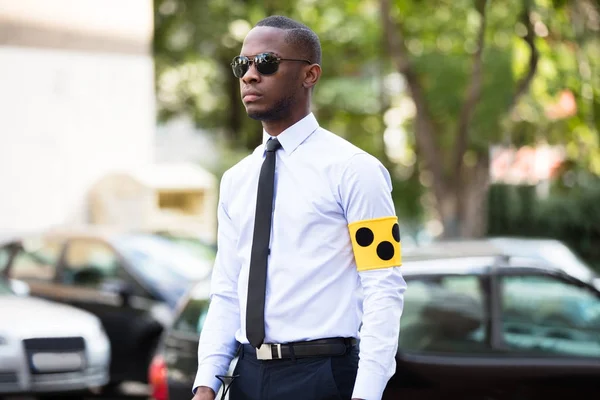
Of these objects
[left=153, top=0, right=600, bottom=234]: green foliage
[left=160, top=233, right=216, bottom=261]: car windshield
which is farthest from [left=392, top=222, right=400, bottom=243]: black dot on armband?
[left=160, top=233, right=216, bottom=261]: car windshield

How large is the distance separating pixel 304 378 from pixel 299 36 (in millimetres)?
880

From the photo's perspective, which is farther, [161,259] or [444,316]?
[161,259]

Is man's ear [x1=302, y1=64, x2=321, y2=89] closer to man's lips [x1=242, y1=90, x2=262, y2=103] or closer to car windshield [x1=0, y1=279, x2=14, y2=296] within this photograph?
man's lips [x1=242, y1=90, x2=262, y2=103]

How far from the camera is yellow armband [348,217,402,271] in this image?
8.59ft

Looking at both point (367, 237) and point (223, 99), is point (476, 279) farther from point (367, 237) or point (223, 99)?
point (223, 99)

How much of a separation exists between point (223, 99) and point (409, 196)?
7.18m

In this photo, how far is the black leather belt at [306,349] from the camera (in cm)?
266

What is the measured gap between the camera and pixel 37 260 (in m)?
9.66

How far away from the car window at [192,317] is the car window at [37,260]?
426cm

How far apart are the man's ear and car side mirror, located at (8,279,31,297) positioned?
262 inches

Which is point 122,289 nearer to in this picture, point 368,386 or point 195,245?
point 195,245

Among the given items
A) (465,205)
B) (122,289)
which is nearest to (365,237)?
(122,289)

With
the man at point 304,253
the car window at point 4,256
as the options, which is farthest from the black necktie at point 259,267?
the car window at point 4,256

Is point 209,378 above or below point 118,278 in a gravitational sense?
above
